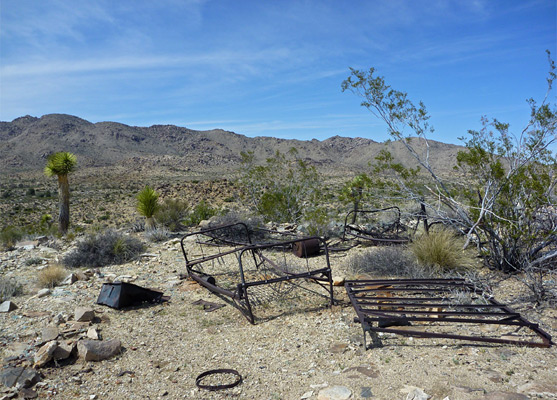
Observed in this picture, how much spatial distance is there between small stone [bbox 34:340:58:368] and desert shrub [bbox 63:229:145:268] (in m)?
5.12

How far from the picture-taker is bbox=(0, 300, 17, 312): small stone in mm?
6152

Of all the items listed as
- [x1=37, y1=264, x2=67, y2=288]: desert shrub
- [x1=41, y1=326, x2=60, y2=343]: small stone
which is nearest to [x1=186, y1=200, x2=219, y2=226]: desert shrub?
[x1=37, y1=264, x2=67, y2=288]: desert shrub

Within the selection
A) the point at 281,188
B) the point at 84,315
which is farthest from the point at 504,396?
the point at 281,188

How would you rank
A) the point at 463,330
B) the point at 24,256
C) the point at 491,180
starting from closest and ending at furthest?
the point at 463,330, the point at 491,180, the point at 24,256

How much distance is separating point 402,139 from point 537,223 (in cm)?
272

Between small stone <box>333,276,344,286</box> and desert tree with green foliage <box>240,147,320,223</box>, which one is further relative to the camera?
desert tree with green foliage <box>240,147,320,223</box>

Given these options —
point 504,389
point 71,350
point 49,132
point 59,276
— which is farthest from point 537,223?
point 49,132

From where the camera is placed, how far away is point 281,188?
15109 mm

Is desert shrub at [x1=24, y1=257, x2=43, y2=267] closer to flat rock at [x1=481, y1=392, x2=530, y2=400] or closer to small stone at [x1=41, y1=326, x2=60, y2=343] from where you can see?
small stone at [x1=41, y1=326, x2=60, y2=343]

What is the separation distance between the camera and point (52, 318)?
582cm

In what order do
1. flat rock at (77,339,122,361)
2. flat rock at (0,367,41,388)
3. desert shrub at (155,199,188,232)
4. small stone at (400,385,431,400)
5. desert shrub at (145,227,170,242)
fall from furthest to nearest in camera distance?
desert shrub at (155,199,188,232) → desert shrub at (145,227,170,242) → flat rock at (77,339,122,361) → flat rock at (0,367,41,388) → small stone at (400,385,431,400)

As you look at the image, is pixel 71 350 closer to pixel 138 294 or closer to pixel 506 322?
pixel 138 294

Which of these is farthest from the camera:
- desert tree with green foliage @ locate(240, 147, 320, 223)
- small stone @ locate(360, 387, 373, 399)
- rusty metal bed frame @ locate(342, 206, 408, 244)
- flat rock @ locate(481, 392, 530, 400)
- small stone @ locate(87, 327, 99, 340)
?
desert tree with green foliage @ locate(240, 147, 320, 223)

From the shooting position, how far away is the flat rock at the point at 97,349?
15.4ft
